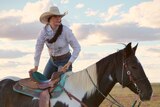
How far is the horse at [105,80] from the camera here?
8344 millimetres

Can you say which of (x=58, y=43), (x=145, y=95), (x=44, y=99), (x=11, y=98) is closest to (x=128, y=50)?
(x=145, y=95)

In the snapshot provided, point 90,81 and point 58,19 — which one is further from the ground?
point 58,19

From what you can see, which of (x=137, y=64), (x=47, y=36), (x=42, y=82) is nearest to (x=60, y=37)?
(x=47, y=36)

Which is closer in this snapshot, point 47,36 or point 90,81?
point 90,81

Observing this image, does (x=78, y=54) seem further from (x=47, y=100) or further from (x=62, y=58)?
(x=47, y=100)

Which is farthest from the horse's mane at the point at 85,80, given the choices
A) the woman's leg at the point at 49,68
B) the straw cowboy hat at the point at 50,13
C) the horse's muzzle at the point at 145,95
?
the straw cowboy hat at the point at 50,13

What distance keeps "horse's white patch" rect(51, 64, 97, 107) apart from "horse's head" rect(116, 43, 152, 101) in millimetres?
578

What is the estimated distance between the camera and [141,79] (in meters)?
8.31

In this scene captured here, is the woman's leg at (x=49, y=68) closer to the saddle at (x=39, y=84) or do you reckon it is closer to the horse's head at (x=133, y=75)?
the saddle at (x=39, y=84)

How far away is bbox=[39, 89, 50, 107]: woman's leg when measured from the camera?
28.7 feet

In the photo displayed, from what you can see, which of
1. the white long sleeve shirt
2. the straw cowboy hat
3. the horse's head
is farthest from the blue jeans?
the horse's head

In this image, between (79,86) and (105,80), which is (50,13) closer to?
(79,86)

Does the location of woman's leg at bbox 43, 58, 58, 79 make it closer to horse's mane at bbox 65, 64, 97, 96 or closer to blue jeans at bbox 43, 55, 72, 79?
blue jeans at bbox 43, 55, 72, 79

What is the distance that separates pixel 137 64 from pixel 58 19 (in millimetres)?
2129
